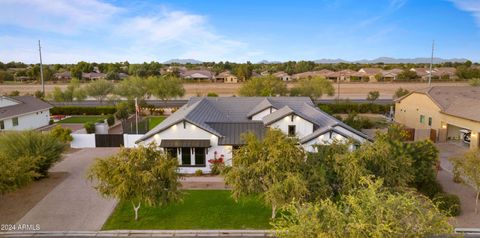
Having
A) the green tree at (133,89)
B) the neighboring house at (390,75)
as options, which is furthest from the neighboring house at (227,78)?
the green tree at (133,89)

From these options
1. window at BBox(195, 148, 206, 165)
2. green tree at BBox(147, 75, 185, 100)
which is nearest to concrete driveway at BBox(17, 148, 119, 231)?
window at BBox(195, 148, 206, 165)

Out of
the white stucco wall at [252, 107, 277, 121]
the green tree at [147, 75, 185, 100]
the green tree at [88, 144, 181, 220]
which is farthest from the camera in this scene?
the green tree at [147, 75, 185, 100]

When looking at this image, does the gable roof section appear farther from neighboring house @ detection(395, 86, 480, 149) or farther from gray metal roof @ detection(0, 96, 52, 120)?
gray metal roof @ detection(0, 96, 52, 120)

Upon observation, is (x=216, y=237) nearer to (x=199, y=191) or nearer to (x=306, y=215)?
(x=199, y=191)

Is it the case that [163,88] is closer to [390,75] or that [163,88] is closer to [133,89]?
A: [133,89]

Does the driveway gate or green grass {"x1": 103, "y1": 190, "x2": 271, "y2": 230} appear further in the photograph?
the driveway gate

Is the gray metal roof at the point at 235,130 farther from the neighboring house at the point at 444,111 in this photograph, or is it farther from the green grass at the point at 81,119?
the green grass at the point at 81,119
